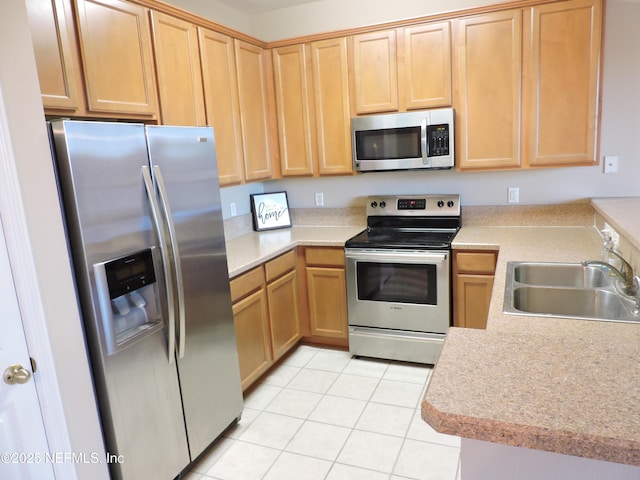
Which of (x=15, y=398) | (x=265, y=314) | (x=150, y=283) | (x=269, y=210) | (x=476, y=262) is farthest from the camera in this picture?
(x=269, y=210)

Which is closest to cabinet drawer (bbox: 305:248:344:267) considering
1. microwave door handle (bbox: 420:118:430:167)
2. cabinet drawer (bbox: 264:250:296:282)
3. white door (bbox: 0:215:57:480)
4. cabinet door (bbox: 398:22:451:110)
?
cabinet drawer (bbox: 264:250:296:282)

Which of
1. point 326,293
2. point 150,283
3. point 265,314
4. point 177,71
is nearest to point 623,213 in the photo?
point 326,293

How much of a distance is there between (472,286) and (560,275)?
76 centimetres

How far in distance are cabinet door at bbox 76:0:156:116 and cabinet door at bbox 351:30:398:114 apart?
4.73 ft

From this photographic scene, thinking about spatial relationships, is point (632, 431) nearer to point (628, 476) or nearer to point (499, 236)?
point (628, 476)

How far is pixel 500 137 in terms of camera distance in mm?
2893

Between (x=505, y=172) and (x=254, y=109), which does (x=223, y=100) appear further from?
(x=505, y=172)

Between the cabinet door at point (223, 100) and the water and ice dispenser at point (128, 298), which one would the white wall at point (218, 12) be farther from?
the water and ice dispenser at point (128, 298)

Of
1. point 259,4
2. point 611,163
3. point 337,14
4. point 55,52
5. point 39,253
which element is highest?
point 259,4

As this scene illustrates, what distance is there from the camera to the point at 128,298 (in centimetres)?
176

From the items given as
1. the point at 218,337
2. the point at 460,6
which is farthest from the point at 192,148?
the point at 460,6

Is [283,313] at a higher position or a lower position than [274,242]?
lower

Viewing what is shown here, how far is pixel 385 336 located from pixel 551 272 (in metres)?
1.27

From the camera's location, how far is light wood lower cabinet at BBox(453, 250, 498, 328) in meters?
2.79
